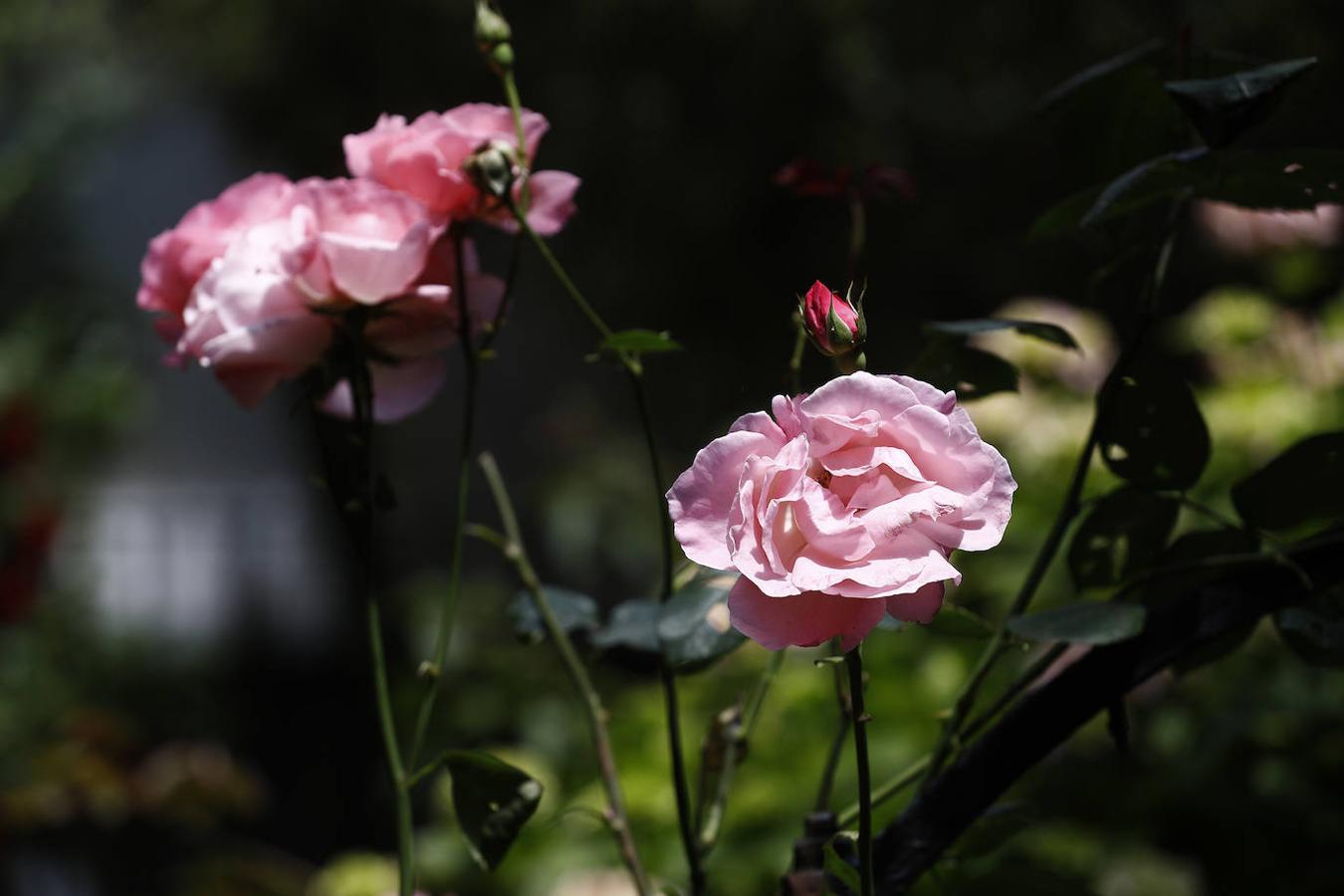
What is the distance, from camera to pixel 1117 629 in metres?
0.28

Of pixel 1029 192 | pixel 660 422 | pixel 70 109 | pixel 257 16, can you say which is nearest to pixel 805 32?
pixel 1029 192

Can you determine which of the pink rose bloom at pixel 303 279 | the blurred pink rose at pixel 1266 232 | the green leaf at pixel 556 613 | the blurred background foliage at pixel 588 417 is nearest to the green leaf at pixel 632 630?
the green leaf at pixel 556 613

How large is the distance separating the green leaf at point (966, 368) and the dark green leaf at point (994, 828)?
0.38ft

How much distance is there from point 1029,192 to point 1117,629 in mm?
2671

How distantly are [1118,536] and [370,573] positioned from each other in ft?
0.71

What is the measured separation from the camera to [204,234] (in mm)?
350

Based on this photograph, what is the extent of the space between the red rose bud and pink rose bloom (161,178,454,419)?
129 millimetres

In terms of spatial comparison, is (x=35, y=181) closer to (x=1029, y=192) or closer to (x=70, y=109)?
(x=70, y=109)

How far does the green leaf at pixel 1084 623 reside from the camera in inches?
10.8

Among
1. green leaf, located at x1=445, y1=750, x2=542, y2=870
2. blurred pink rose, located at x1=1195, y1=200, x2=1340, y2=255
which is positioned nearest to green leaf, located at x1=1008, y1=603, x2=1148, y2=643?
green leaf, located at x1=445, y1=750, x2=542, y2=870

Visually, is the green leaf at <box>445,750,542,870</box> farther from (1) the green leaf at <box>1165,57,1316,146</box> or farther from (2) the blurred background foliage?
(2) the blurred background foliage

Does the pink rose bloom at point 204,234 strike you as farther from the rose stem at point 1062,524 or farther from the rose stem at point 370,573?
the rose stem at point 1062,524

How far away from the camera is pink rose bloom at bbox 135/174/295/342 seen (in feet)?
1.14

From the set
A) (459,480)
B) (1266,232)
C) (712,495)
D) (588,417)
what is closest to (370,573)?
(459,480)
